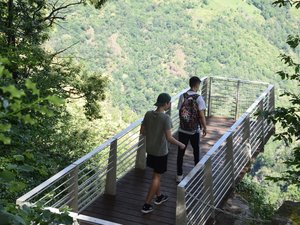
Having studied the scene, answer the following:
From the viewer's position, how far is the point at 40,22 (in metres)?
12.4

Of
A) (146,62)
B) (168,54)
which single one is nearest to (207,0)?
(168,54)

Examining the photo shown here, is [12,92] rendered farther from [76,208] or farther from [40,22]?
[40,22]

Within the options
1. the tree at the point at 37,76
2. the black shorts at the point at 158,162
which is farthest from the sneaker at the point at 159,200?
the tree at the point at 37,76

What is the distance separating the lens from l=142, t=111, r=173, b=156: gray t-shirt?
5.71 meters

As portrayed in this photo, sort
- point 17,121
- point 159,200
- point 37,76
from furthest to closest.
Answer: point 37,76, point 159,200, point 17,121

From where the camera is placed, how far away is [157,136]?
578cm

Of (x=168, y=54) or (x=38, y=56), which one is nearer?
(x=38, y=56)

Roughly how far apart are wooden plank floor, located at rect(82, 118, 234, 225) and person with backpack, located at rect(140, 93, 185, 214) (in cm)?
19

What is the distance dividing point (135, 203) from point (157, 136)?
1201 millimetres

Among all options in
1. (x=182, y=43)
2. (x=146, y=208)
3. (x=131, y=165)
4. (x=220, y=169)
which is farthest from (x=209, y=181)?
(x=182, y=43)

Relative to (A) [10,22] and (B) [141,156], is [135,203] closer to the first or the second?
(B) [141,156]

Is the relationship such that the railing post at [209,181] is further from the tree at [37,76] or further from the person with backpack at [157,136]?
the tree at [37,76]

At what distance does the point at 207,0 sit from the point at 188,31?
12.0m

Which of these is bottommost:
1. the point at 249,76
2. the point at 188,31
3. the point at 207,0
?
the point at 249,76
